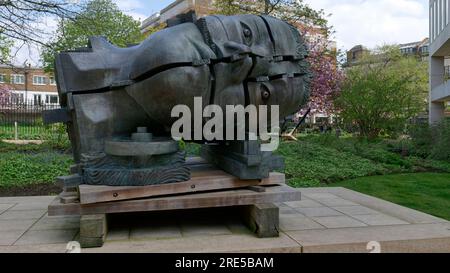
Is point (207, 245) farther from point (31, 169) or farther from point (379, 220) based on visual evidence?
point (31, 169)

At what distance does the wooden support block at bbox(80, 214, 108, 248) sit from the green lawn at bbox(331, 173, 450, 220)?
5.11m

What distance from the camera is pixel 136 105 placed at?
405cm

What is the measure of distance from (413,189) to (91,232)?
7.37m

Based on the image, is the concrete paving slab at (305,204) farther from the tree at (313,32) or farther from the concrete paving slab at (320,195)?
the tree at (313,32)

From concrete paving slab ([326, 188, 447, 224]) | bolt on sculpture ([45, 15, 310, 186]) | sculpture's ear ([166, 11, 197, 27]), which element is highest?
sculpture's ear ([166, 11, 197, 27])

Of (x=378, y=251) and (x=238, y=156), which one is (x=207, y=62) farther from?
(x=378, y=251)

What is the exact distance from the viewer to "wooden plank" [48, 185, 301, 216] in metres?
3.58

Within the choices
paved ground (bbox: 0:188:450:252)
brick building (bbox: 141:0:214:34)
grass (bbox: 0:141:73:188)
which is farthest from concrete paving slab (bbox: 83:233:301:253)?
brick building (bbox: 141:0:214:34)

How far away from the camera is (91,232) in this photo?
11.4 ft

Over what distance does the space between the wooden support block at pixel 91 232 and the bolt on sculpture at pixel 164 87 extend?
1.25ft

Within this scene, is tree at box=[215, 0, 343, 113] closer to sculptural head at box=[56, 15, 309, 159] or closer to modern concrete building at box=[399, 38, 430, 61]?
sculptural head at box=[56, 15, 309, 159]

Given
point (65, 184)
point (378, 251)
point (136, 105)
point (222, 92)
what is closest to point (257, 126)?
point (222, 92)

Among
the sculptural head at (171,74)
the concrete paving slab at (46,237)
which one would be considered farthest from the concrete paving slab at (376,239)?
the concrete paving slab at (46,237)

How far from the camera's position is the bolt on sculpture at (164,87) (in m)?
3.74
